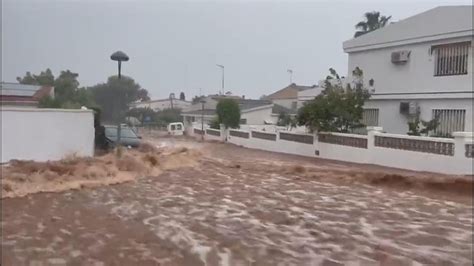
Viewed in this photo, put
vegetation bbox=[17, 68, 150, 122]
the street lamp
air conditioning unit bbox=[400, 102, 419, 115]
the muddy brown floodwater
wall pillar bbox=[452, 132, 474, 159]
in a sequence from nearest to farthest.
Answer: the muddy brown floodwater
wall pillar bbox=[452, 132, 474, 159]
the street lamp
air conditioning unit bbox=[400, 102, 419, 115]
vegetation bbox=[17, 68, 150, 122]

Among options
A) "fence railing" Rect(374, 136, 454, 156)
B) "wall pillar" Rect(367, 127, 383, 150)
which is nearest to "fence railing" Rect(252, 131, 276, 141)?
"wall pillar" Rect(367, 127, 383, 150)

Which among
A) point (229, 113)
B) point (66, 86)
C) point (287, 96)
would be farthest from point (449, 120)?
point (287, 96)

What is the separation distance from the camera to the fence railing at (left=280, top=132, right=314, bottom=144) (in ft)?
67.1

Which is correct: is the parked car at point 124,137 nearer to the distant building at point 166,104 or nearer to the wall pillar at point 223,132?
the wall pillar at point 223,132

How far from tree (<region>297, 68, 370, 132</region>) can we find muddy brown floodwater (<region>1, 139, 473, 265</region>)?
6033 mm

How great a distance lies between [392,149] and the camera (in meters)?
15.4

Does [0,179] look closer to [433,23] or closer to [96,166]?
[96,166]

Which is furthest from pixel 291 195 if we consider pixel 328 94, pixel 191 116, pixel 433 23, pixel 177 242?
pixel 191 116

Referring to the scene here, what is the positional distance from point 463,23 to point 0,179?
48.7 feet

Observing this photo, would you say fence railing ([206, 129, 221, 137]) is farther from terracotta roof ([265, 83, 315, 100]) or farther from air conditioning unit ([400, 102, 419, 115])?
terracotta roof ([265, 83, 315, 100])

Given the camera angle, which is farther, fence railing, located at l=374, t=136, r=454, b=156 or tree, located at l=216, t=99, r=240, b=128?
tree, located at l=216, t=99, r=240, b=128

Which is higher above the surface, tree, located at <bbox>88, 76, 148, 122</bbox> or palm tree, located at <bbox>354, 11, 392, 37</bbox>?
palm tree, located at <bbox>354, 11, 392, 37</bbox>

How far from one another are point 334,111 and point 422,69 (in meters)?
3.61

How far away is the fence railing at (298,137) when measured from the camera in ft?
67.1
